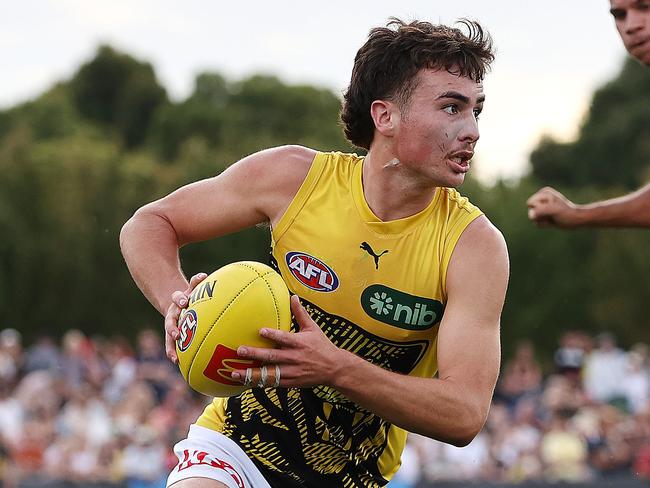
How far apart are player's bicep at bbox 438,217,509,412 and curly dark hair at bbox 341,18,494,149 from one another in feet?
2.40

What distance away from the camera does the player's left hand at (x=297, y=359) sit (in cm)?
470

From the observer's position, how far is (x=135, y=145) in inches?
2653

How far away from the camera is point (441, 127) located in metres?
5.47

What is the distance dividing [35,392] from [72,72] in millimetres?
63493

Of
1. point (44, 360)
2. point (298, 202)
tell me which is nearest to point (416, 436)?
point (44, 360)

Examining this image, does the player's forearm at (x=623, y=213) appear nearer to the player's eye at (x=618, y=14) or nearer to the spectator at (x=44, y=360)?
the player's eye at (x=618, y=14)

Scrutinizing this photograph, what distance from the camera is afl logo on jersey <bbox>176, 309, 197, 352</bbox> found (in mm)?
4988

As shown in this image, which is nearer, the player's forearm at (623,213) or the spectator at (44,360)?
the player's forearm at (623,213)

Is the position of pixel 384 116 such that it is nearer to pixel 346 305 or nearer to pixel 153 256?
pixel 346 305

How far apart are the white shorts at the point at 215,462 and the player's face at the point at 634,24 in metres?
2.72

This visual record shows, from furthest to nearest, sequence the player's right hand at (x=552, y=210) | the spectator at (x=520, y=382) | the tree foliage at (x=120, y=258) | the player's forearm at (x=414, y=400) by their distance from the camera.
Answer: the tree foliage at (x=120, y=258)
the spectator at (x=520, y=382)
the player's right hand at (x=552, y=210)
the player's forearm at (x=414, y=400)

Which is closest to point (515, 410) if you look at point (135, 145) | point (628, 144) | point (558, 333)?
point (558, 333)

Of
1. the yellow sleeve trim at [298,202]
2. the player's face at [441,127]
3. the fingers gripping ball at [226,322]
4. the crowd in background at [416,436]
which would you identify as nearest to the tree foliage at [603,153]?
the crowd in background at [416,436]

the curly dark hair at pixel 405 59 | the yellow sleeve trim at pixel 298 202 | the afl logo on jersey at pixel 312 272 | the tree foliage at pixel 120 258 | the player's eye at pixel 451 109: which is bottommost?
the afl logo on jersey at pixel 312 272
